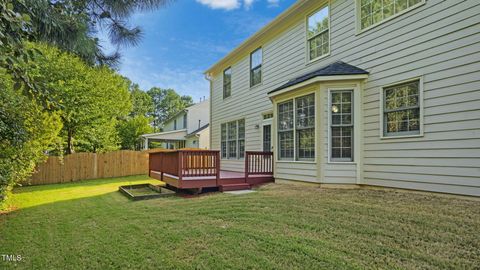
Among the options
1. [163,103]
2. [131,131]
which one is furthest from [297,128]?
[163,103]

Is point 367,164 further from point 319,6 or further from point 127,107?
point 127,107

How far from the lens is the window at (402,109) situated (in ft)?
18.7

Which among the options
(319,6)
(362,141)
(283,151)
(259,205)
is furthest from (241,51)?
(259,205)

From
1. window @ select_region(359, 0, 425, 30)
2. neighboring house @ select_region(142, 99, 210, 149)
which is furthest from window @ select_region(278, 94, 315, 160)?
neighboring house @ select_region(142, 99, 210, 149)

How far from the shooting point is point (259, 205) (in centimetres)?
559

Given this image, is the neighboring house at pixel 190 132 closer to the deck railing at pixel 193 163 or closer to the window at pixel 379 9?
the deck railing at pixel 193 163

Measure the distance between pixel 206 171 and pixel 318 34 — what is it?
521 centimetres

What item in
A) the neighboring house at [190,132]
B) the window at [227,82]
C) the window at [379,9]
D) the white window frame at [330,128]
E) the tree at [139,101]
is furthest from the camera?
the tree at [139,101]

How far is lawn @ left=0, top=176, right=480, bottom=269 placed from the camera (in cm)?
323

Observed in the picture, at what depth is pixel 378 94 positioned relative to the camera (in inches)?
252

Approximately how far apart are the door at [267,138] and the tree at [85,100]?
→ 338 inches

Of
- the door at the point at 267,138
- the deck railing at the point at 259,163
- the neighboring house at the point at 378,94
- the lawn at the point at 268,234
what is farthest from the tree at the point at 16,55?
the door at the point at 267,138

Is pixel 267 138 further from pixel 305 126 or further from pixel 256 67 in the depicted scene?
pixel 256 67

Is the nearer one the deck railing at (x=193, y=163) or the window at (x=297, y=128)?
the window at (x=297, y=128)
